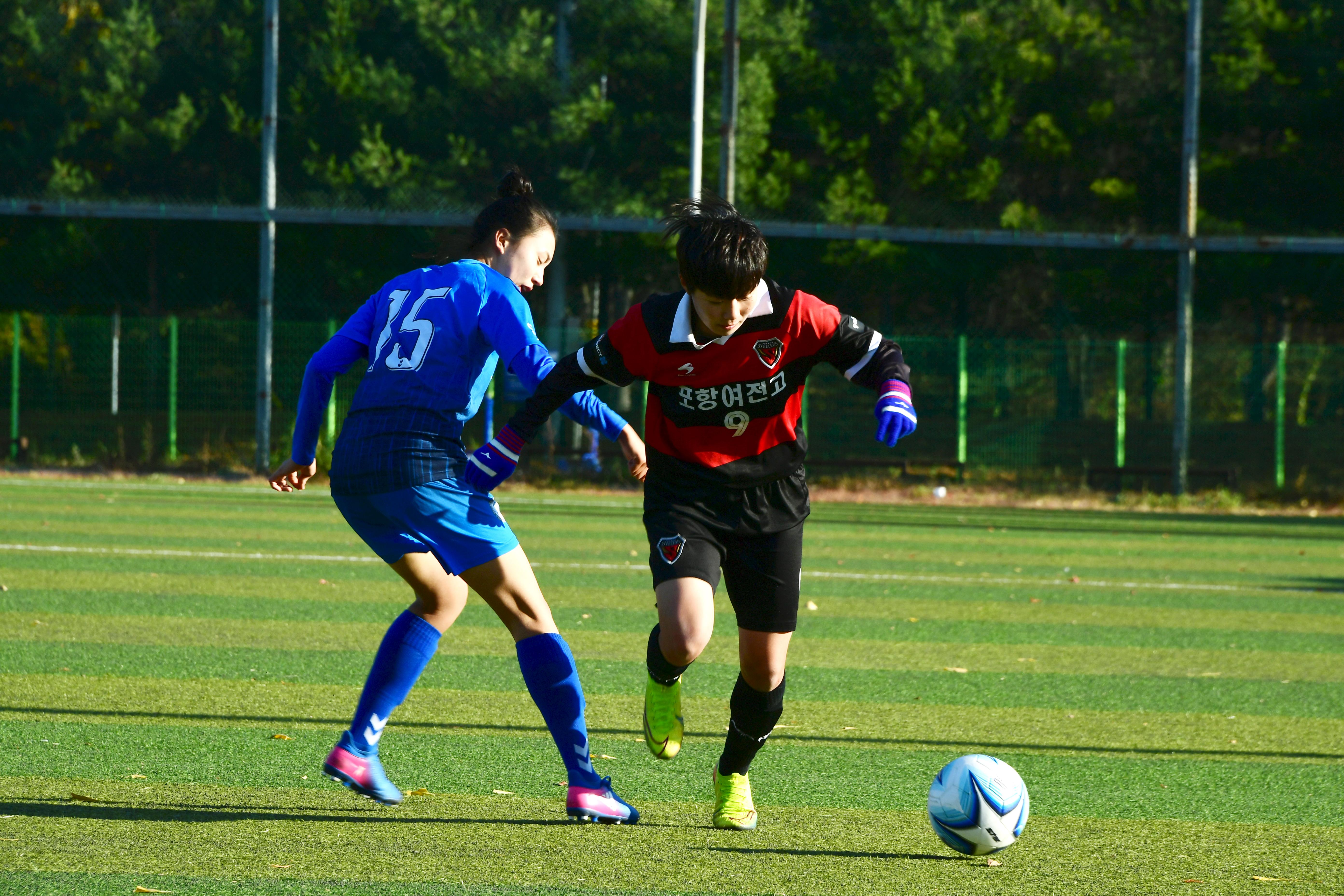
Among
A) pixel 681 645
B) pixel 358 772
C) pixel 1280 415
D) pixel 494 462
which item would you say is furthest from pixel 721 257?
pixel 1280 415

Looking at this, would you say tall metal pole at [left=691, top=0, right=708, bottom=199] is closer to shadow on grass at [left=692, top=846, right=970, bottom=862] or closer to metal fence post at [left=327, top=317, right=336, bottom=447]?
metal fence post at [left=327, top=317, right=336, bottom=447]

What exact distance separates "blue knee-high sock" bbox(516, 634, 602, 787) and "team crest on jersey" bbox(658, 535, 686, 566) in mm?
394

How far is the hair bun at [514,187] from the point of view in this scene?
4.46 metres

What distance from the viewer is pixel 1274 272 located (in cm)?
2108

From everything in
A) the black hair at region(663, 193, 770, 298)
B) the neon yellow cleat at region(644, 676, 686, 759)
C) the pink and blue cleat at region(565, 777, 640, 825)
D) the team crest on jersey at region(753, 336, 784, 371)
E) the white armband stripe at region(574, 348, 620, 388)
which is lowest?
the pink and blue cleat at region(565, 777, 640, 825)

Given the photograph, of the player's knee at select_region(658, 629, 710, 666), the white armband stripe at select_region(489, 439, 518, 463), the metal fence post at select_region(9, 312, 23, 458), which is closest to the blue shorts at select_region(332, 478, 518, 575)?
the white armband stripe at select_region(489, 439, 518, 463)

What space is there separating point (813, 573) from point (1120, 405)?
34.6 feet

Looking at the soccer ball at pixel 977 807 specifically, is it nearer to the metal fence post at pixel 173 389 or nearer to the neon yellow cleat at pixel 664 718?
the neon yellow cleat at pixel 664 718

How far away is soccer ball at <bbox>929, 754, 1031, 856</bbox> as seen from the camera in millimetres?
3906

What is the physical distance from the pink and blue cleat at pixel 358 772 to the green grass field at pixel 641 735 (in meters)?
0.10

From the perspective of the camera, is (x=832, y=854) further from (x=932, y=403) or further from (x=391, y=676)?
(x=932, y=403)

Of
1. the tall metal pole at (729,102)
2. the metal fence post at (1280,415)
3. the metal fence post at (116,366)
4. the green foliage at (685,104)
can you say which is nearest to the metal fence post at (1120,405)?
the metal fence post at (1280,415)

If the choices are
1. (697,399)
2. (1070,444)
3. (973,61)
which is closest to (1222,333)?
(1070,444)

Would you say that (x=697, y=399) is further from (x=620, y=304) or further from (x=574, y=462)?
(x=620, y=304)
